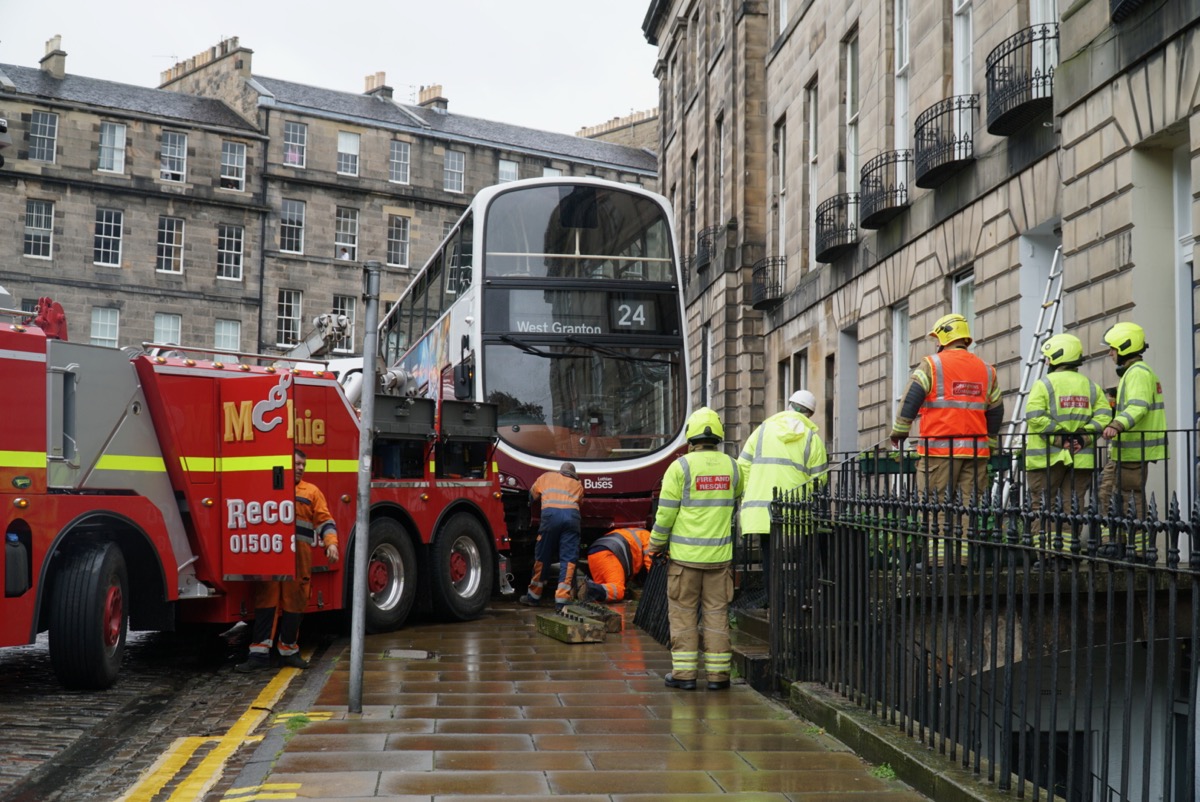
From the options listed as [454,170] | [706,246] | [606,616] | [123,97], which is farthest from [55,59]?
[606,616]

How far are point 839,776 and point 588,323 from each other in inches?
397

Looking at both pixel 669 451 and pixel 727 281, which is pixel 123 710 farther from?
pixel 727 281

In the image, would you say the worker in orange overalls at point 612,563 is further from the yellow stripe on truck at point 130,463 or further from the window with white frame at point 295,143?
the window with white frame at point 295,143

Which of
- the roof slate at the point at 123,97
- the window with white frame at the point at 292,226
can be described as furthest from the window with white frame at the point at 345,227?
the roof slate at the point at 123,97

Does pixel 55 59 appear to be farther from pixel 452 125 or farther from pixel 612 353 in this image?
pixel 612 353

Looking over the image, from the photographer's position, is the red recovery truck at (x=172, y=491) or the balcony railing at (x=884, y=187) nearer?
the red recovery truck at (x=172, y=491)

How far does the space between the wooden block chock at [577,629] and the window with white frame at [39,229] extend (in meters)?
38.6

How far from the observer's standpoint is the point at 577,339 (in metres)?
15.8

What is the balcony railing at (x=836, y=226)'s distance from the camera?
1974 cm

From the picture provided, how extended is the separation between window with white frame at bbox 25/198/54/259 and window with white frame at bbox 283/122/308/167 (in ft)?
28.9

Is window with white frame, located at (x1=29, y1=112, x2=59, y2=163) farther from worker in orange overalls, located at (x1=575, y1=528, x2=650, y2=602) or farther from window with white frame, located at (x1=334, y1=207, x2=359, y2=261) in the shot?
worker in orange overalls, located at (x1=575, y1=528, x2=650, y2=602)

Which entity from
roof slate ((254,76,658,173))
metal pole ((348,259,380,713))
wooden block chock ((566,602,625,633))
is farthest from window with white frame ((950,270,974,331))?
roof slate ((254,76,658,173))

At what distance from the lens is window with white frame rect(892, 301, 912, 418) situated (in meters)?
17.9

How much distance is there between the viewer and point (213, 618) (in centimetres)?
1009
